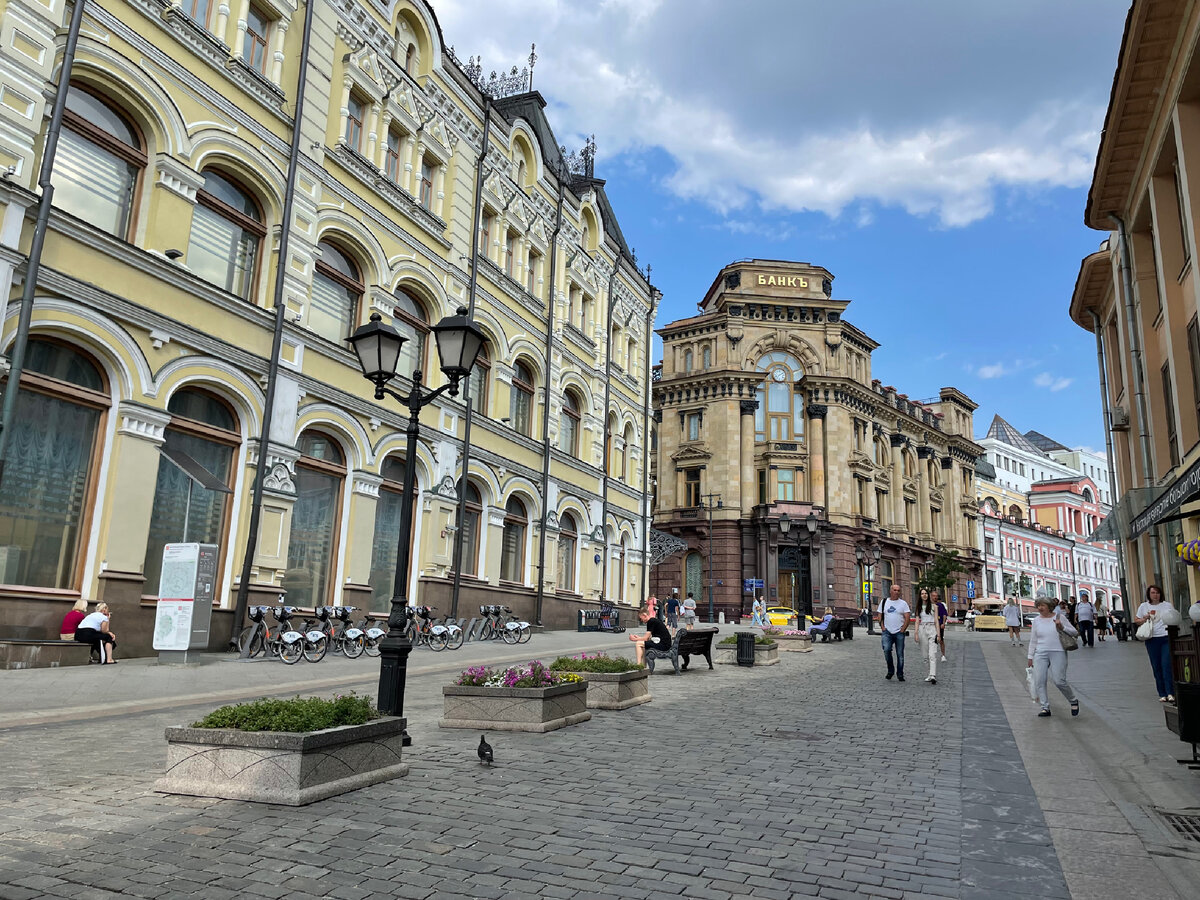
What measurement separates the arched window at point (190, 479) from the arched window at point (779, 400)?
4314 centimetres

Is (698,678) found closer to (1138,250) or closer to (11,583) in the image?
(11,583)

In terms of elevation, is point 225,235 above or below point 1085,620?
above

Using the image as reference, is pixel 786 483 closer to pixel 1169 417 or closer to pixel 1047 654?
pixel 1169 417

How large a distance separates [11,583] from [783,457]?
47406 mm

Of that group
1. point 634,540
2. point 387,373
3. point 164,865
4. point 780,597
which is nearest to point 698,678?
point 387,373

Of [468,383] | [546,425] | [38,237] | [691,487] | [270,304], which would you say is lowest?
[38,237]

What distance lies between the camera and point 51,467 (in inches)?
574

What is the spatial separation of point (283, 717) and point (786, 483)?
52015 millimetres

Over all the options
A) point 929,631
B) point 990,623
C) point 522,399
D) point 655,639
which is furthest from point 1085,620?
point 990,623

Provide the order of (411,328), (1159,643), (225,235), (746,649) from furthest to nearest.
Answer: (411,328)
(746,649)
(225,235)
(1159,643)

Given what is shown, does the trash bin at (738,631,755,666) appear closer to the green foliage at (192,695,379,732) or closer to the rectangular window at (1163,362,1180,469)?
the rectangular window at (1163,362,1180,469)

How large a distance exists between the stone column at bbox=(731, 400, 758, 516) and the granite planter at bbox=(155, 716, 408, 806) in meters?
50.2

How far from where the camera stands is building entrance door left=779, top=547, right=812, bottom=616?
54.3 meters

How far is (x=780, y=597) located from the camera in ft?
178
